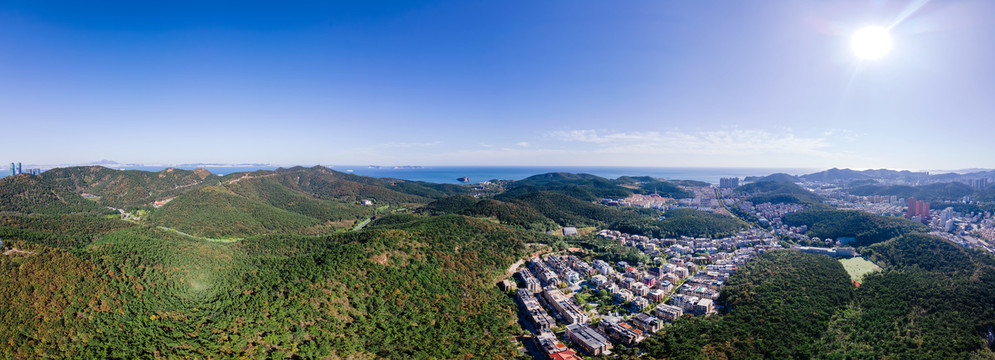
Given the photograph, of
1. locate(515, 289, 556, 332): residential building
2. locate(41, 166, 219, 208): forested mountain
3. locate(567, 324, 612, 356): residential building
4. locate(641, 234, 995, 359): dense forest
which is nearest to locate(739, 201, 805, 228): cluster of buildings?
locate(641, 234, 995, 359): dense forest

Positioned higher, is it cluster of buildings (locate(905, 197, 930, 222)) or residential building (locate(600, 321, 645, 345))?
cluster of buildings (locate(905, 197, 930, 222))

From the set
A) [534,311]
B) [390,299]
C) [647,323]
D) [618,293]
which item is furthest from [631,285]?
[390,299]

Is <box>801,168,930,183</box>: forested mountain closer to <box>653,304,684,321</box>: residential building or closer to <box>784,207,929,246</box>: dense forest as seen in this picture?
<box>784,207,929,246</box>: dense forest

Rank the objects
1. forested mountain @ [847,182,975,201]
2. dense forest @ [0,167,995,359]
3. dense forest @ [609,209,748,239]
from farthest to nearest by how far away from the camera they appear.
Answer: forested mountain @ [847,182,975,201] → dense forest @ [609,209,748,239] → dense forest @ [0,167,995,359]

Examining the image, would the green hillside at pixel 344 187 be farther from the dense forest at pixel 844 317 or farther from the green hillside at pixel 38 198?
the dense forest at pixel 844 317

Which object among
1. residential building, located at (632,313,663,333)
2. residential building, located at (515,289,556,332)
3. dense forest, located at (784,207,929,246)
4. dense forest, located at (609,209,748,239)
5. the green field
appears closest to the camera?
residential building, located at (632,313,663,333)

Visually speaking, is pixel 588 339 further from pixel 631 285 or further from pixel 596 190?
pixel 596 190

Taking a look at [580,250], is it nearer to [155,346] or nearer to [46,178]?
[155,346]
